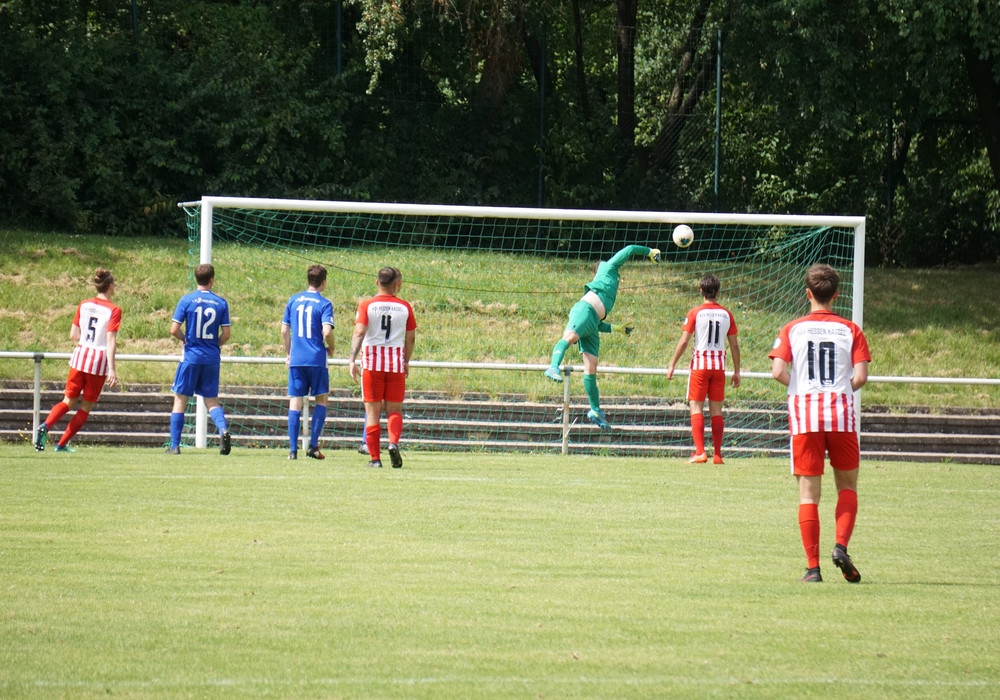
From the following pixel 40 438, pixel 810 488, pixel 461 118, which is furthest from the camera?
pixel 461 118

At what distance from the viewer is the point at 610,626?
515 centimetres

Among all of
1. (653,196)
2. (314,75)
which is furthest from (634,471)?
(314,75)

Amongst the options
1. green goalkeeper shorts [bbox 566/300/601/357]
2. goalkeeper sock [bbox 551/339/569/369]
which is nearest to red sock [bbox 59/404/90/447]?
goalkeeper sock [bbox 551/339/569/369]

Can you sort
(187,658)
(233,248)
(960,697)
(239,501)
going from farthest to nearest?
(233,248), (239,501), (187,658), (960,697)

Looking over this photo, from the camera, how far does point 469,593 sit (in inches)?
226

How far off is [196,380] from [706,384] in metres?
5.30

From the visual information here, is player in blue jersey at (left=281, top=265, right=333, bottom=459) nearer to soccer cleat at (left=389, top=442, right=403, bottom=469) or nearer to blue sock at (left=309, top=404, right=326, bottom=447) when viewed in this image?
blue sock at (left=309, top=404, right=326, bottom=447)

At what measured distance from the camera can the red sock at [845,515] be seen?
623cm

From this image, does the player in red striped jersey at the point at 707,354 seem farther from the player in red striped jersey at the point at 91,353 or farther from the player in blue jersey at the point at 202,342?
the player in red striped jersey at the point at 91,353

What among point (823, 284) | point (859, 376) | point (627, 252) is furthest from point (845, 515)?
point (627, 252)

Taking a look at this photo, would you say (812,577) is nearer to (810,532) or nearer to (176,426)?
(810,532)

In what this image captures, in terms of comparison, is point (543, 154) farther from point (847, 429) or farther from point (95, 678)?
point (95, 678)

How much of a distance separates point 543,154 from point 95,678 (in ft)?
70.8

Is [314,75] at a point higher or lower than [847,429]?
higher
